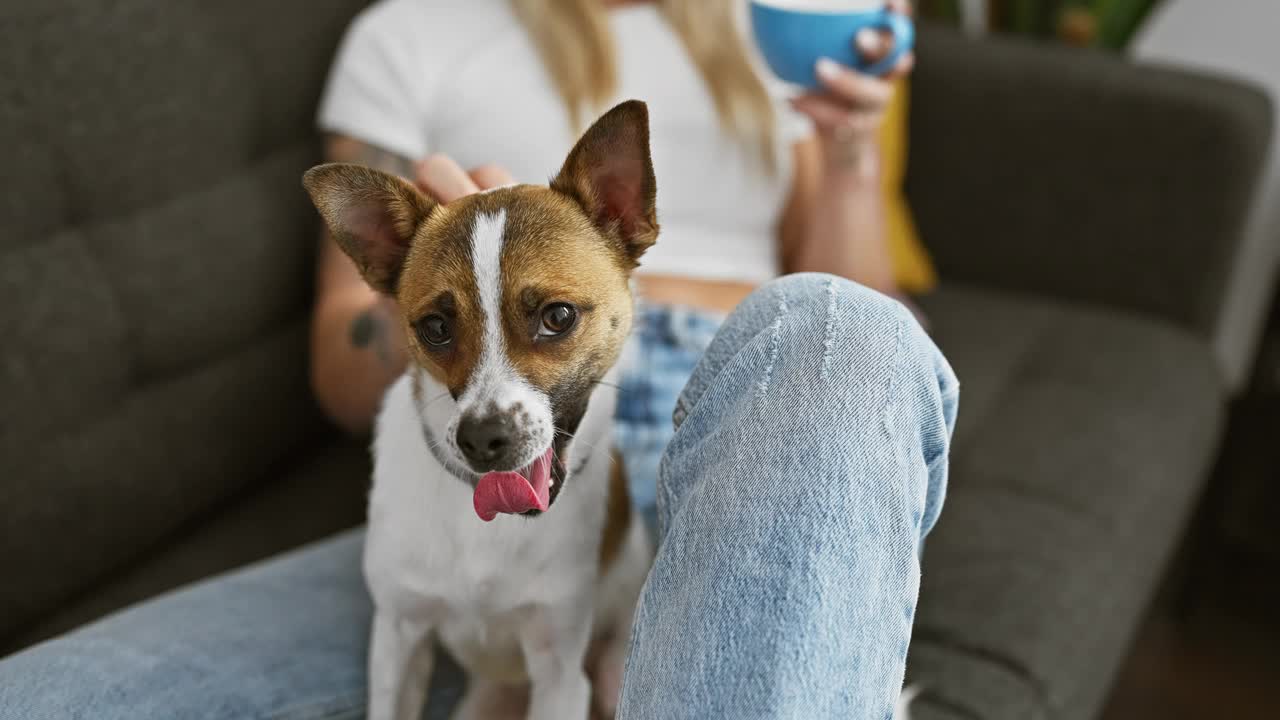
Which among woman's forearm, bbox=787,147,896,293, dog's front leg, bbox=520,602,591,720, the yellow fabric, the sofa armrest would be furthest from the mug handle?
the sofa armrest

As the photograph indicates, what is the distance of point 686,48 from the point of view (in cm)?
154

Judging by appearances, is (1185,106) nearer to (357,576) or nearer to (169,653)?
(357,576)

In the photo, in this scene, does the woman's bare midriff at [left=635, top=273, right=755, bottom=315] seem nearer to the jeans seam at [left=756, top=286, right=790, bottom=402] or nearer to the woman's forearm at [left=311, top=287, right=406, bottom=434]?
the woman's forearm at [left=311, top=287, right=406, bottom=434]

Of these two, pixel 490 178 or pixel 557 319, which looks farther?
pixel 490 178

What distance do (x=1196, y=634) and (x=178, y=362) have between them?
6.13ft

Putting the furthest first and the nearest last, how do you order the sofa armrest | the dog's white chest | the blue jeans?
the sofa armrest, the dog's white chest, the blue jeans

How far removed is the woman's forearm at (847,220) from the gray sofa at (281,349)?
13.1 inches

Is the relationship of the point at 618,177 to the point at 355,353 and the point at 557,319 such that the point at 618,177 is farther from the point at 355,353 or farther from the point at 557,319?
the point at 355,353

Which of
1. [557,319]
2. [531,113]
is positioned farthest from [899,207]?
[557,319]

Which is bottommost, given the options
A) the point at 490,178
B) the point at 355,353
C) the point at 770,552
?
the point at 355,353

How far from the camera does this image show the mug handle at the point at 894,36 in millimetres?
1168

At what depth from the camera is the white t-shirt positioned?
4.74 feet

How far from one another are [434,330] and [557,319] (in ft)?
0.32

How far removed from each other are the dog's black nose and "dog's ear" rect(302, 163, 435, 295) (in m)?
0.18
